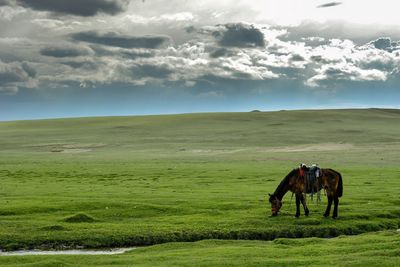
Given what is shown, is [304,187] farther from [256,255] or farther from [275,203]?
[256,255]

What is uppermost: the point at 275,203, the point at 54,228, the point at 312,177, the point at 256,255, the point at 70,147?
the point at 312,177

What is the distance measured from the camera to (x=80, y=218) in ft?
82.4

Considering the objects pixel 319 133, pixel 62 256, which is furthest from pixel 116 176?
pixel 319 133

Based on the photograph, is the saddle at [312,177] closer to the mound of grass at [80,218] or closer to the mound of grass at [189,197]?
the mound of grass at [189,197]

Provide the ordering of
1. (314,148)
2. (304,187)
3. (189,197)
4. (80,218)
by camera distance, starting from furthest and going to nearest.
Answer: (314,148)
(189,197)
(304,187)
(80,218)

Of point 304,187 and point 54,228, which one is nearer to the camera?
point 54,228

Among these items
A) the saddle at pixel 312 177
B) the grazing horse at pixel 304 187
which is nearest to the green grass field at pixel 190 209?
the grazing horse at pixel 304 187

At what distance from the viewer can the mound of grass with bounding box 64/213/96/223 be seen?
81.8 ft

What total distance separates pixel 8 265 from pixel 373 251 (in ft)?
36.9

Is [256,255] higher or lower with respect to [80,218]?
lower

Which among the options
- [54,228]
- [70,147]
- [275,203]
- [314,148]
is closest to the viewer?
[54,228]

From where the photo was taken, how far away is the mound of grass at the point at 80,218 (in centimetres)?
2492

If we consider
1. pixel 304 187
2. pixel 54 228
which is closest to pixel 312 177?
pixel 304 187

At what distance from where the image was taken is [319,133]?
112000mm
